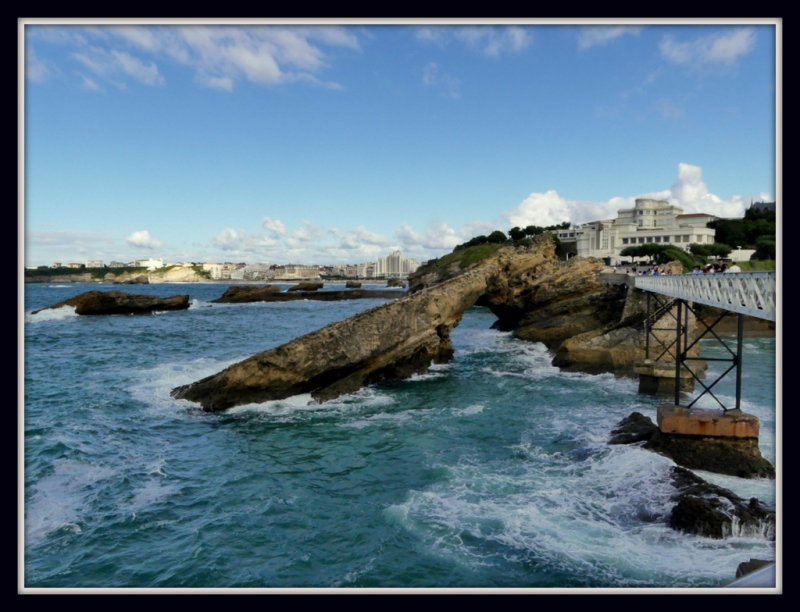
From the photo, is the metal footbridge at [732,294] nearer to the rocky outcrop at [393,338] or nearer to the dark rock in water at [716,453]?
the dark rock in water at [716,453]

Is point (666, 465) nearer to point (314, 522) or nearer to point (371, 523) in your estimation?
point (371, 523)

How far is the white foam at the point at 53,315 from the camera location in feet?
183

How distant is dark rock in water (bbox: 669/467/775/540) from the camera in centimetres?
946

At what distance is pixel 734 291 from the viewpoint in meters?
11.9

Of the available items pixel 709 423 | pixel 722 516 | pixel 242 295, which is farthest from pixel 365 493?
pixel 242 295

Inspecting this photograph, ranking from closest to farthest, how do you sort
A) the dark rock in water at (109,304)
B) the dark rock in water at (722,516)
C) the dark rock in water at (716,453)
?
the dark rock in water at (722,516), the dark rock in water at (716,453), the dark rock in water at (109,304)

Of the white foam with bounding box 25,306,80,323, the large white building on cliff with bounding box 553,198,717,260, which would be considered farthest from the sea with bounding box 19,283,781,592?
the large white building on cliff with bounding box 553,198,717,260

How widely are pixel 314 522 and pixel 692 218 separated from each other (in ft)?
321

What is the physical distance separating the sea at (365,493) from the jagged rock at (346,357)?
0.90 m

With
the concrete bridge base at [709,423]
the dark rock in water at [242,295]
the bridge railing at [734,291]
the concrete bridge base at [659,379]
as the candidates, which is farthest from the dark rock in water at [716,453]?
the dark rock in water at [242,295]

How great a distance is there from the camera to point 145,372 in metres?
27.0

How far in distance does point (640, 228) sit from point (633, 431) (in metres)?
80.0

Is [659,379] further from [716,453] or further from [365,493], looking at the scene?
[365,493]

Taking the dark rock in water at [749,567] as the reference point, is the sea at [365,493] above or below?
below
